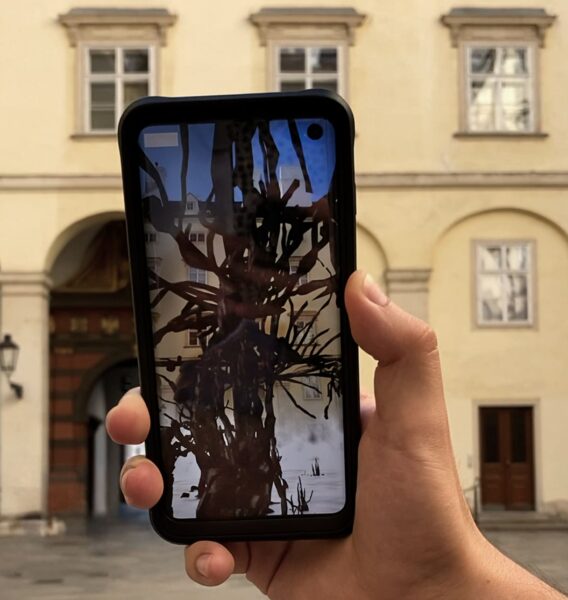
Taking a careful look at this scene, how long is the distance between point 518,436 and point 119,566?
191 inches

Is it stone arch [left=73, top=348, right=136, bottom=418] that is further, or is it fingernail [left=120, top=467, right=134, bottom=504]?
stone arch [left=73, top=348, right=136, bottom=418]

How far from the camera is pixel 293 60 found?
12.3m

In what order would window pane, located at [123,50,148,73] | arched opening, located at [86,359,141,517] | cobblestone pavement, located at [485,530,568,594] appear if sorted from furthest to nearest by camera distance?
arched opening, located at [86,359,141,517] → window pane, located at [123,50,148,73] → cobblestone pavement, located at [485,530,568,594]

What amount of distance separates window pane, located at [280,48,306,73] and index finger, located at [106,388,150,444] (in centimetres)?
1112

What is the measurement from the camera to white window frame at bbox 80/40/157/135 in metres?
12.3

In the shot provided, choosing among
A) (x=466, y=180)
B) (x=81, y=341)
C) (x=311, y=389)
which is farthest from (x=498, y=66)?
(x=311, y=389)

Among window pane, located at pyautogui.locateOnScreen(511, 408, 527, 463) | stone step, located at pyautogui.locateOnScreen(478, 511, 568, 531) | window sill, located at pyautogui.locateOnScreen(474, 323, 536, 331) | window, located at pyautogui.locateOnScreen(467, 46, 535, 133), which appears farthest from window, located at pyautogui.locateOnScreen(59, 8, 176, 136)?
stone step, located at pyautogui.locateOnScreen(478, 511, 568, 531)

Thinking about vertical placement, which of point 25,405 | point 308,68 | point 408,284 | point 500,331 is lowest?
point 25,405

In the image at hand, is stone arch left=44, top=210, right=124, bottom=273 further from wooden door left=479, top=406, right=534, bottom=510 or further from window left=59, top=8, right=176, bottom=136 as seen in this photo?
wooden door left=479, top=406, right=534, bottom=510

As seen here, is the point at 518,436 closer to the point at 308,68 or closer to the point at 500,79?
the point at 500,79

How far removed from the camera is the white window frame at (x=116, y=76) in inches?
483

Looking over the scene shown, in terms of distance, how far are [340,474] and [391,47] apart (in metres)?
11.4

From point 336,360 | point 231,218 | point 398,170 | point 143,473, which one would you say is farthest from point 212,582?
point 398,170

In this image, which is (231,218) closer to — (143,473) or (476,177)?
(143,473)
